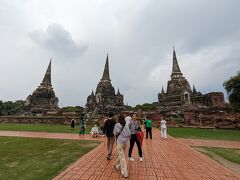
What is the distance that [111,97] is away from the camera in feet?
158

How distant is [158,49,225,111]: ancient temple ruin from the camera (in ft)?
129

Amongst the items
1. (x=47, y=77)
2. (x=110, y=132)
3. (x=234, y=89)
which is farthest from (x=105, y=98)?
(x=110, y=132)

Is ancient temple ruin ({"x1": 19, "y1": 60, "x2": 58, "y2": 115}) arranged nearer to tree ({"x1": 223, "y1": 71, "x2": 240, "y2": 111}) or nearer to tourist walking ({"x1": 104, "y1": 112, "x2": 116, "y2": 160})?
tree ({"x1": 223, "y1": 71, "x2": 240, "y2": 111})

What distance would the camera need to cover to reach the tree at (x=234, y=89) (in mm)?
22156

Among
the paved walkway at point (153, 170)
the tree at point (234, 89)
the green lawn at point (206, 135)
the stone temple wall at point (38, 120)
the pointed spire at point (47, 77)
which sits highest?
the pointed spire at point (47, 77)

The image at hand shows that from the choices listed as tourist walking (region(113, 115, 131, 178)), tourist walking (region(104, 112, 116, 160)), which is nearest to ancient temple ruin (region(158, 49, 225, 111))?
tourist walking (region(104, 112, 116, 160))

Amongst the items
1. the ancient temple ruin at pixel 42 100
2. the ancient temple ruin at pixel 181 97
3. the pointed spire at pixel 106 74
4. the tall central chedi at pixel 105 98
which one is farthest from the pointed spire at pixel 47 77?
the ancient temple ruin at pixel 181 97

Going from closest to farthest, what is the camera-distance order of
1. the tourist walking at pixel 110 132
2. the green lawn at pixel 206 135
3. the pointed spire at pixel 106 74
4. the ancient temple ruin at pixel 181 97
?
the tourist walking at pixel 110 132
the green lawn at pixel 206 135
the ancient temple ruin at pixel 181 97
the pointed spire at pixel 106 74

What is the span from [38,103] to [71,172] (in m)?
46.7

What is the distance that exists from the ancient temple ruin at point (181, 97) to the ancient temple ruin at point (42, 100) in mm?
29493

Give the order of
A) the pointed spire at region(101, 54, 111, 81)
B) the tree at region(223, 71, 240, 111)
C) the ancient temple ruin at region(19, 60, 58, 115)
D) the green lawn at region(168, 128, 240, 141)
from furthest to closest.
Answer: the pointed spire at region(101, 54, 111, 81) → the ancient temple ruin at region(19, 60, 58, 115) → the tree at region(223, 71, 240, 111) → the green lawn at region(168, 128, 240, 141)

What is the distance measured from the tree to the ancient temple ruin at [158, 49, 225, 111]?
496 inches

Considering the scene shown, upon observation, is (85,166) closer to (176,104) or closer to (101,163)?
(101,163)

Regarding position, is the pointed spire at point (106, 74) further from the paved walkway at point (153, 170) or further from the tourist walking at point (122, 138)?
the tourist walking at point (122, 138)
